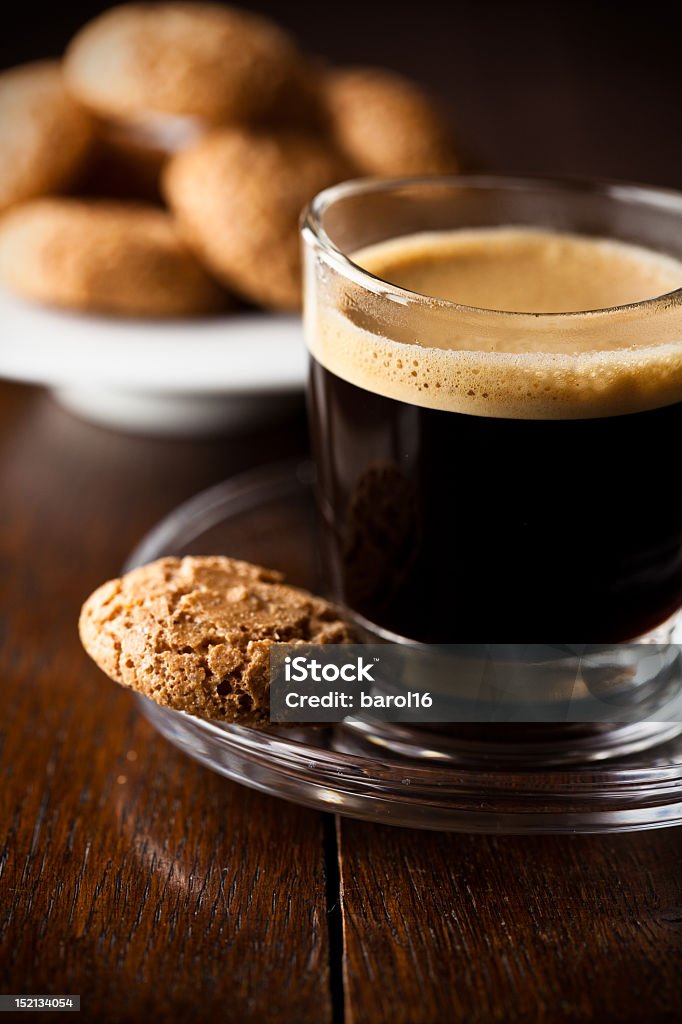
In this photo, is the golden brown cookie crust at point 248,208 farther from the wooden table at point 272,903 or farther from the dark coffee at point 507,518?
the wooden table at point 272,903

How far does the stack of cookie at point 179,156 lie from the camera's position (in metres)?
1.14

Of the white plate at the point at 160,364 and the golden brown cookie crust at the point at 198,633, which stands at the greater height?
the golden brown cookie crust at the point at 198,633

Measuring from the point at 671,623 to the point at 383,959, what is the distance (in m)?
0.35

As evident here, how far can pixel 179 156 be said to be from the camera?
47.7 inches

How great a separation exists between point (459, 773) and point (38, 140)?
852 mm

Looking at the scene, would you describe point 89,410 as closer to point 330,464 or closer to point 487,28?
point 330,464


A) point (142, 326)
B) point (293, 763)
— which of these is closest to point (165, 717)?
point (293, 763)

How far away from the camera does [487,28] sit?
8.44 feet

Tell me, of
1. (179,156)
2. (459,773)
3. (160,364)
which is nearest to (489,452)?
(459,773)

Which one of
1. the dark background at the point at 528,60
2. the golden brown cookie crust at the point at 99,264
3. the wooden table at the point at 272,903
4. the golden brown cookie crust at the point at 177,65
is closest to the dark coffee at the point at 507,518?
the wooden table at the point at 272,903

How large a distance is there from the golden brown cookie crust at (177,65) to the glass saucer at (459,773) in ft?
2.30

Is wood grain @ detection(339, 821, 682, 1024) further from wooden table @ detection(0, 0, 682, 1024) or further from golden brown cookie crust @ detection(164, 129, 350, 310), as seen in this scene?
golden brown cookie crust @ detection(164, 129, 350, 310)

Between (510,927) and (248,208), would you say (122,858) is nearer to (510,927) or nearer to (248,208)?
(510,927)

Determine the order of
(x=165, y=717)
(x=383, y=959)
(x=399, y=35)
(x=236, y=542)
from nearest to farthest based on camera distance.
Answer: (x=383, y=959) → (x=165, y=717) → (x=236, y=542) → (x=399, y=35)
